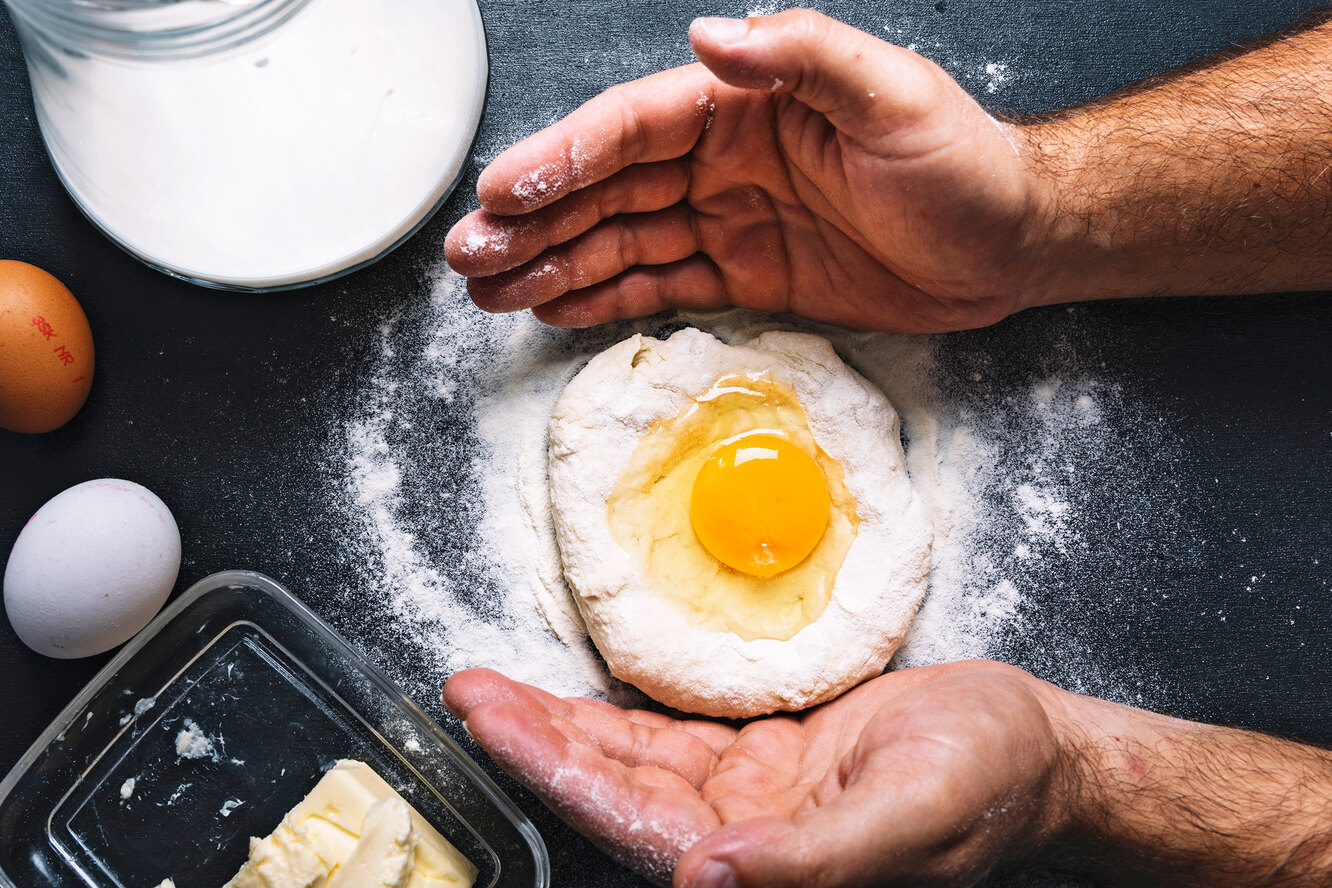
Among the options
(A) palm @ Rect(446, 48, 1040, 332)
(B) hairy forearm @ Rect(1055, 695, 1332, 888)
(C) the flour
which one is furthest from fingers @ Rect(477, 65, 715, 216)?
(B) hairy forearm @ Rect(1055, 695, 1332, 888)

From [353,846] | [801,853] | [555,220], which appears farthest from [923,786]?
[555,220]

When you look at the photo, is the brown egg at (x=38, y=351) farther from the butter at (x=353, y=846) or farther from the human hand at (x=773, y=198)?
the butter at (x=353, y=846)

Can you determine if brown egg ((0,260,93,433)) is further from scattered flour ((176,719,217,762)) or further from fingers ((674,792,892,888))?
fingers ((674,792,892,888))

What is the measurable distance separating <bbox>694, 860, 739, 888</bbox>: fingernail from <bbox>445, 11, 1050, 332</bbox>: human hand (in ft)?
3.54

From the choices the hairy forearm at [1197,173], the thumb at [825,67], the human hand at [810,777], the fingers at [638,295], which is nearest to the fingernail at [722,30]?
the thumb at [825,67]

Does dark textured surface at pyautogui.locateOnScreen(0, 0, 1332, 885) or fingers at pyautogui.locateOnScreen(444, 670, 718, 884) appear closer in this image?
fingers at pyautogui.locateOnScreen(444, 670, 718, 884)

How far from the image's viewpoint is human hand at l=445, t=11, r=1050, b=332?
1419 millimetres

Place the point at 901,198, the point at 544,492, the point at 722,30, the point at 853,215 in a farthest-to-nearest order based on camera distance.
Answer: the point at 544,492
the point at 853,215
the point at 901,198
the point at 722,30

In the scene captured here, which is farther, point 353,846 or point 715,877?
point 353,846

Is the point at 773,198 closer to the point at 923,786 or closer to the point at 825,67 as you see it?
the point at 825,67

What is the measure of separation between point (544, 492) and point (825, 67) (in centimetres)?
100

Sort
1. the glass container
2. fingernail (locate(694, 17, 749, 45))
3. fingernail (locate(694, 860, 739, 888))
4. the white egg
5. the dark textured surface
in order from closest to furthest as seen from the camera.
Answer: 1. fingernail (locate(694, 860, 739, 888))
2. fingernail (locate(694, 17, 749, 45))
3. the white egg
4. the glass container
5. the dark textured surface

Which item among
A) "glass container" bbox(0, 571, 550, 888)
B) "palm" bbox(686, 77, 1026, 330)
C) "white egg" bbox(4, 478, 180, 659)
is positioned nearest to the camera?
"palm" bbox(686, 77, 1026, 330)

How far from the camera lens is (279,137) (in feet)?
5.29
